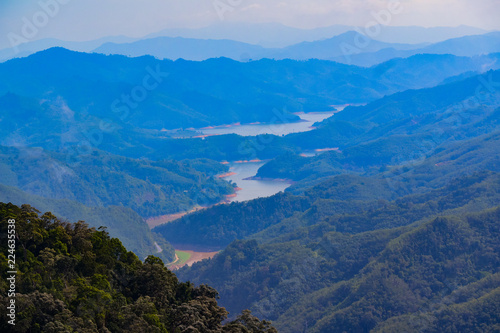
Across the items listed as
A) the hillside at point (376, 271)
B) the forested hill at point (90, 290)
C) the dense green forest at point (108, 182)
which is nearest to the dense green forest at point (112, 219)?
the hillside at point (376, 271)

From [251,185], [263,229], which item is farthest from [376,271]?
[251,185]

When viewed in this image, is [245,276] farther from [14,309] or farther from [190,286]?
[14,309]

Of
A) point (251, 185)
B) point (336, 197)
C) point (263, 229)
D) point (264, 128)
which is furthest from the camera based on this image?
point (264, 128)

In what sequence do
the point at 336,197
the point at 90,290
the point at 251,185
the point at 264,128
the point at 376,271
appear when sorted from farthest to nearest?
the point at 264,128 → the point at 251,185 → the point at 336,197 → the point at 376,271 → the point at 90,290

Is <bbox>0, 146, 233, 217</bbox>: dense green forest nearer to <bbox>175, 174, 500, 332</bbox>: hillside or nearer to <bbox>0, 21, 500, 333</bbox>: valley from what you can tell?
<bbox>0, 21, 500, 333</bbox>: valley

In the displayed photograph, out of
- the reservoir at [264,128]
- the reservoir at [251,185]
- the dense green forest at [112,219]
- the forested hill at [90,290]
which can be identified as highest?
the reservoir at [264,128]

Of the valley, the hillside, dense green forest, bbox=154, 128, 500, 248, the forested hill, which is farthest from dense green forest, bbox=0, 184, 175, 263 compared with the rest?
the forested hill

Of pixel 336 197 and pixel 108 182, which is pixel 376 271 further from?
pixel 108 182

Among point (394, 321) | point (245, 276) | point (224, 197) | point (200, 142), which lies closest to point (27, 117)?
point (200, 142)

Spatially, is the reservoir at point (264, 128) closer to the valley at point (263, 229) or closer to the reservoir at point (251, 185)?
the valley at point (263, 229)
